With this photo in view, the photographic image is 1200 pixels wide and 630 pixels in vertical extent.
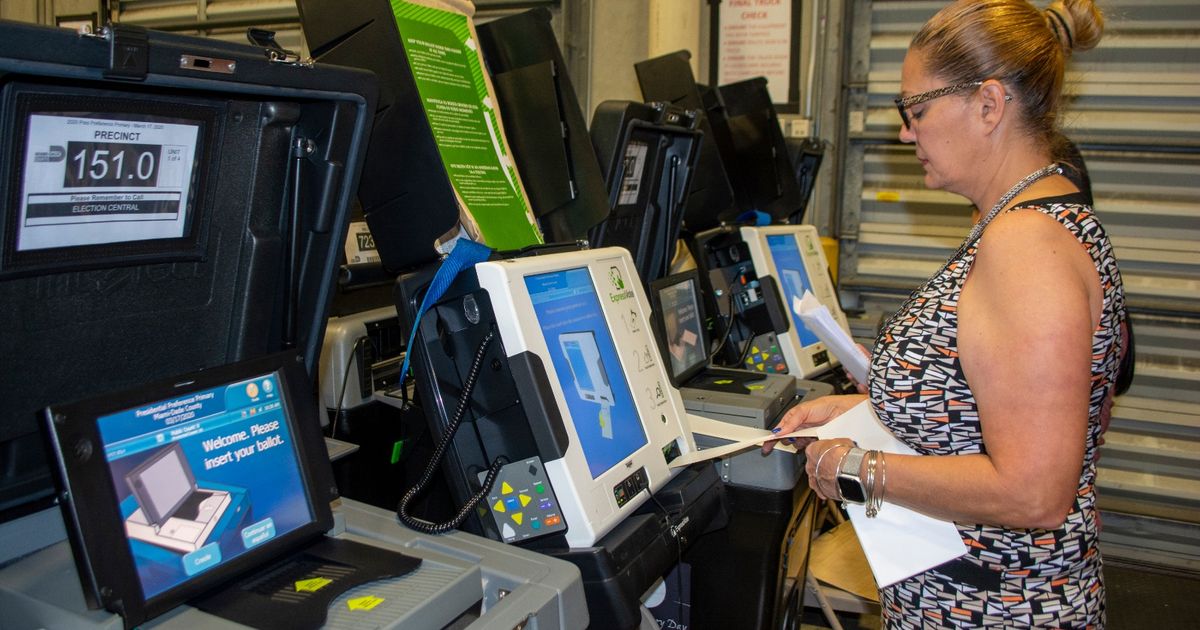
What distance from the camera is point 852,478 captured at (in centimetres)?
138

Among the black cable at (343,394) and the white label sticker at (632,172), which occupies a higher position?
the white label sticker at (632,172)

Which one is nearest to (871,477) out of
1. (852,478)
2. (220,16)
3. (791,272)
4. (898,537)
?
(852,478)

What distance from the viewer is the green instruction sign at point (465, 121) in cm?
168

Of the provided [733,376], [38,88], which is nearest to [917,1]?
[733,376]

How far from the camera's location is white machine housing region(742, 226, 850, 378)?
9.97 feet

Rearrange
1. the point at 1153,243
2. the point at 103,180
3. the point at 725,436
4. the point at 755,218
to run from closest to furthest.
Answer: the point at 103,180 → the point at 725,436 → the point at 755,218 → the point at 1153,243

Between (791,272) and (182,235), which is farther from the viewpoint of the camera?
(791,272)

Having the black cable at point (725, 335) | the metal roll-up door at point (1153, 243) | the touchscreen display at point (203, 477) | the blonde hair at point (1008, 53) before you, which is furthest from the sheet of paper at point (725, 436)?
the metal roll-up door at point (1153, 243)

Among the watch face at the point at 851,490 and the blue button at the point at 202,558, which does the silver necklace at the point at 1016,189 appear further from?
the blue button at the point at 202,558

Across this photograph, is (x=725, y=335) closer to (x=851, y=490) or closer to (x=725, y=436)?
(x=725, y=436)

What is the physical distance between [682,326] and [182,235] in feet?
4.61

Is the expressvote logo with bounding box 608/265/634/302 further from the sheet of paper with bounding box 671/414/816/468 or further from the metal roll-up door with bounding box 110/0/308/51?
the metal roll-up door with bounding box 110/0/308/51

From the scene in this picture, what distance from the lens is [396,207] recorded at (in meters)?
1.65

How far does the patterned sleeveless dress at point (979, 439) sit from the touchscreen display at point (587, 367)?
46 cm
